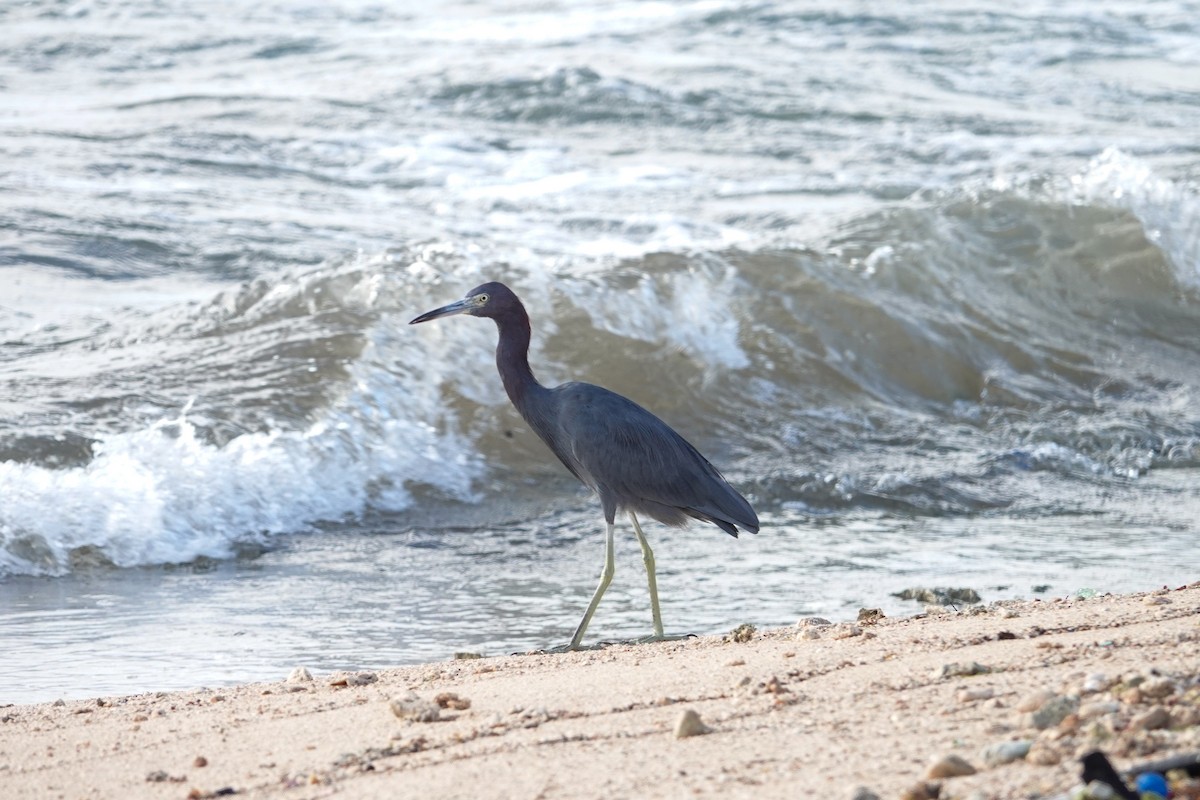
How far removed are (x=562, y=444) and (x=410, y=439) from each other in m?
2.79

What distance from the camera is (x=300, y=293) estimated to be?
1002cm

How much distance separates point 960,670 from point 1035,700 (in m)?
0.48

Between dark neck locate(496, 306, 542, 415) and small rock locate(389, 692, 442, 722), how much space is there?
234 cm

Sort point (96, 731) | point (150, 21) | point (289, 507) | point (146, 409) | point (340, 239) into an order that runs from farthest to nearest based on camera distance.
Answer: point (150, 21)
point (340, 239)
point (146, 409)
point (289, 507)
point (96, 731)

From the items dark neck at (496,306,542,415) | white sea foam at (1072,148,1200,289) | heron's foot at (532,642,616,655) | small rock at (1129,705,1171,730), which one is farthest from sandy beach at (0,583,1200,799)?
white sea foam at (1072,148,1200,289)

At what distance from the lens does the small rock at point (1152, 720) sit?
2.79 meters

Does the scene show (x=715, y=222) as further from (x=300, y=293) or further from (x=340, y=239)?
Answer: (x=300, y=293)

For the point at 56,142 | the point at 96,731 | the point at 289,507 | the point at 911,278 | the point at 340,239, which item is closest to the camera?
the point at 96,731

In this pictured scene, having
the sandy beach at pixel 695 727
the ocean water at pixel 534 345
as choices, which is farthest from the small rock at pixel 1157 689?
the ocean water at pixel 534 345

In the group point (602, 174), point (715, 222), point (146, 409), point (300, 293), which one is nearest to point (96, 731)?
point (146, 409)

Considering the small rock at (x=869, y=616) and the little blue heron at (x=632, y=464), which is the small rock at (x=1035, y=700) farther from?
the little blue heron at (x=632, y=464)

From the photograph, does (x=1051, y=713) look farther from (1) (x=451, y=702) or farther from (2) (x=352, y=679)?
(2) (x=352, y=679)

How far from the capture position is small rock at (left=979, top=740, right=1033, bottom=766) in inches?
108

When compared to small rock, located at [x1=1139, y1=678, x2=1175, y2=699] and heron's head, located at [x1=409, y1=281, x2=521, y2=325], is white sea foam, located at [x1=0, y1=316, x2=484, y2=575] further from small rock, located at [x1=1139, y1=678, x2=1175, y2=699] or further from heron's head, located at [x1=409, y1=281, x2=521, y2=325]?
small rock, located at [x1=1139, y1=678, x2=1175, y2=699]
